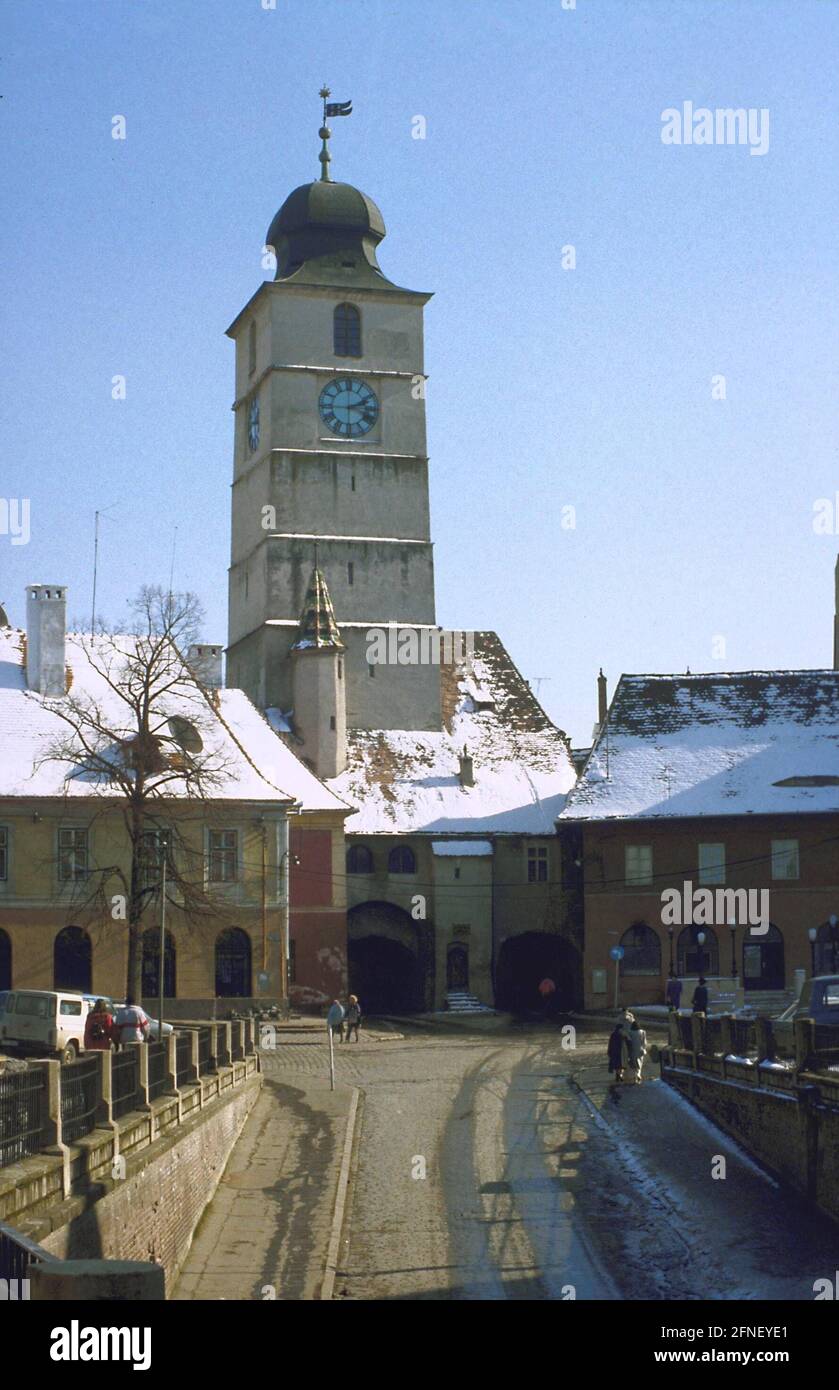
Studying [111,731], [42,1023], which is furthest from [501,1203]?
[111,731]

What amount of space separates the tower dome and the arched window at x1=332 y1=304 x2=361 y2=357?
3.97ft

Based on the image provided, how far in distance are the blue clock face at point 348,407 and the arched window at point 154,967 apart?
1103 inches

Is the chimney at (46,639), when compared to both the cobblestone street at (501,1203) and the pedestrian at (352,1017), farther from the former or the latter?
the cobblestone street at (501,1203)

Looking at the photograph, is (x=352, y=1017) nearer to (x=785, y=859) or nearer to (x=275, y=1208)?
(x=785, y=859)

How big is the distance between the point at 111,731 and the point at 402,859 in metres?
17.3

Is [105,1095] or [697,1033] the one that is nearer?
[105,1095]

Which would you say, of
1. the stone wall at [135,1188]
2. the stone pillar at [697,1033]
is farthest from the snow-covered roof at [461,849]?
the stone wall at [135,1188]

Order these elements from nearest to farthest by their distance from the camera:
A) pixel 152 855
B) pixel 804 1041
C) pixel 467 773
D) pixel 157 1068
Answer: pixel 157 1068 < pixel 804 1041 < pixel 152 855 < pixel 467 773

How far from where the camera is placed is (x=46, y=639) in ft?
193

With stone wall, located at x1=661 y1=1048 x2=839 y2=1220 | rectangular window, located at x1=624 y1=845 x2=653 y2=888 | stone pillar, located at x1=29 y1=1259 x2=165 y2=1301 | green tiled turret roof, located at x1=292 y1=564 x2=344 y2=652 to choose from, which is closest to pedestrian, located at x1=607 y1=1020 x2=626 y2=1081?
stone wall, located at x1=661 y1=1048 x2=839 y2=1220

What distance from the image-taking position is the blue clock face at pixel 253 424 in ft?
259

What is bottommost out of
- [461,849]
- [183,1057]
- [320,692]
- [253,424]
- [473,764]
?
[183,1057]

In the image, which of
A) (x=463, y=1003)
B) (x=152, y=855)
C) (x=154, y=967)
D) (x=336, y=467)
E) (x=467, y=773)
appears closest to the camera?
(x=152, y=855)
